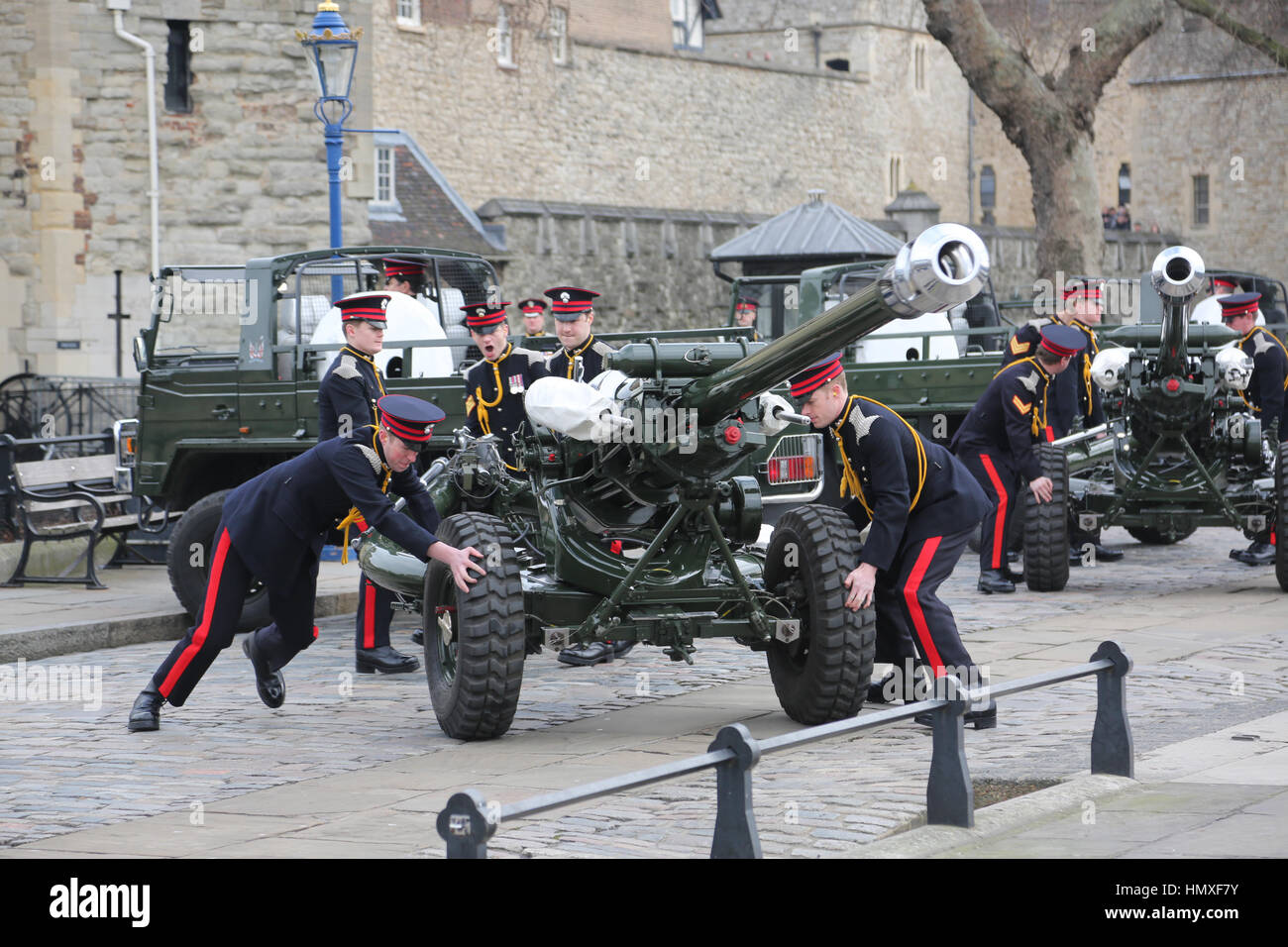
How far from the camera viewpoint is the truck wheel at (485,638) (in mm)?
8000

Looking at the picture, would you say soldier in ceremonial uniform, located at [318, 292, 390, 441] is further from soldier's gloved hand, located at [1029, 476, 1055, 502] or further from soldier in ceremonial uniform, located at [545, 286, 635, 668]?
soldier's gloved hand, located at [1029, 476, 1055, 502]

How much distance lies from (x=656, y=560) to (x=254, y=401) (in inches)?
175

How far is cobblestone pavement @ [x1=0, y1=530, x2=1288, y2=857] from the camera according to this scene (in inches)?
260

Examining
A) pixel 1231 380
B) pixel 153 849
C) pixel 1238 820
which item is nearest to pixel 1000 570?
pixel 1231 380

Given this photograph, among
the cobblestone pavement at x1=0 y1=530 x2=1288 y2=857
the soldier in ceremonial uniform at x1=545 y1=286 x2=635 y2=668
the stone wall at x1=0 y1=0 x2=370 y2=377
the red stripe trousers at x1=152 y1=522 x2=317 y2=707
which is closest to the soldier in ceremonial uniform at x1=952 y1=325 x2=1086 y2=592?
the cobblestone pavement at x1=0 y1=530 x2=1288 y2=857

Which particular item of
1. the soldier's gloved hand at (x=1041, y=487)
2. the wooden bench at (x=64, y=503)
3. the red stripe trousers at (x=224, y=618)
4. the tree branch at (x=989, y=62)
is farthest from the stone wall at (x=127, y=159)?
the red stripe trousers at (x=224, y=618)

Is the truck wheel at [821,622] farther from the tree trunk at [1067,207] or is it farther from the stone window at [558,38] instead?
the stone window at [558,38]

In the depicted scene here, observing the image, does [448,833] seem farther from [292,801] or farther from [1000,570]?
[1000,570]

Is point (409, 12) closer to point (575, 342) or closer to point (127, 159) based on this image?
point (127, 159)

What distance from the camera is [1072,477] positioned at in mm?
14094

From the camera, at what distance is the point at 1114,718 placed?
7051mm

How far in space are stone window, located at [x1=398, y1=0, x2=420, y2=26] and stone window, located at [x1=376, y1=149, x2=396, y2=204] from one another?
5.07 metres

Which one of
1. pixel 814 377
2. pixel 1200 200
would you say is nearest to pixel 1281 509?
pixel 814 377

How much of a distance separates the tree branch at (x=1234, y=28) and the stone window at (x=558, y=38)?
25.2m
